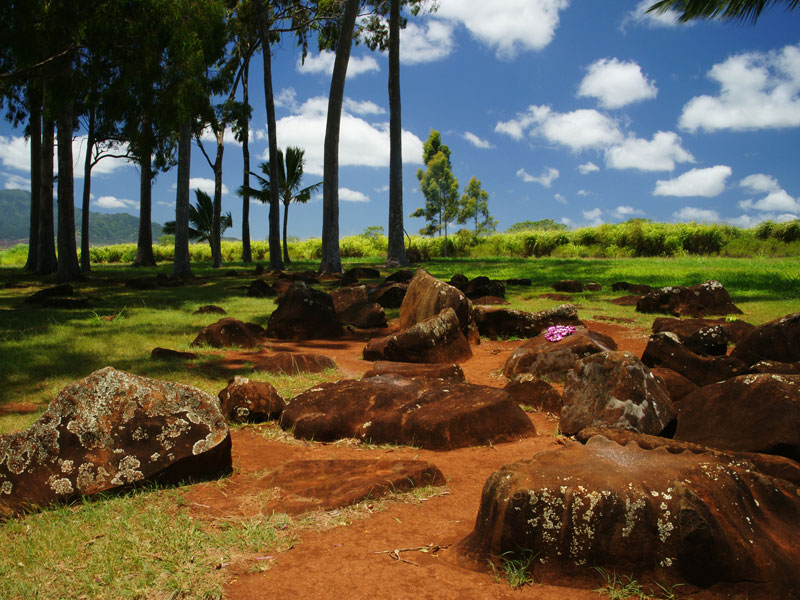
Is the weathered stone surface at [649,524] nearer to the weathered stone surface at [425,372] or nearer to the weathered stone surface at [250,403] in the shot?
the weathered stone surface at [250,403]

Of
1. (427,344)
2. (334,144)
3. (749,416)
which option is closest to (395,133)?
(334,144)

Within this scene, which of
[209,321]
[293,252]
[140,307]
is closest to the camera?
[209,321]

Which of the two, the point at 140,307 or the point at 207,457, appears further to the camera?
the point at 140,307

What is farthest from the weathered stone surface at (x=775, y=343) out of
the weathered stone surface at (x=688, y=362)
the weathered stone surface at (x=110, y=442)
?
the weathered stone surface at (x=110, y=442)

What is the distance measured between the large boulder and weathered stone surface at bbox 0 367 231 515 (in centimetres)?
259

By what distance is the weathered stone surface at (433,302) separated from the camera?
806 centimetres

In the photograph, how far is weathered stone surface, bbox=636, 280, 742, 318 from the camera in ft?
32.8

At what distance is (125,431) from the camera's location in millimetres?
3518

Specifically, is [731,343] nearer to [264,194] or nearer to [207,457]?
[207,457]

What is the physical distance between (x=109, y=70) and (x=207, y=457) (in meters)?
12.1

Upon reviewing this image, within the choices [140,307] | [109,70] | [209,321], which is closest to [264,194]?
[109,70]

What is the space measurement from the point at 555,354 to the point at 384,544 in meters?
3.79

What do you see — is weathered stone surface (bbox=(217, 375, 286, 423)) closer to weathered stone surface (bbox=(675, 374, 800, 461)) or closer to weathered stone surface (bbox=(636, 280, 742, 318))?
weathered stone surface (bbox=(675, 374, 800, 461))

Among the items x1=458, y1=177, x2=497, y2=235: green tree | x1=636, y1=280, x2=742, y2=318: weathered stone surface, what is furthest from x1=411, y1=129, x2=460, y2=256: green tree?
x1=636, y1=280, x2=742, y2=318: weathered stone surface
